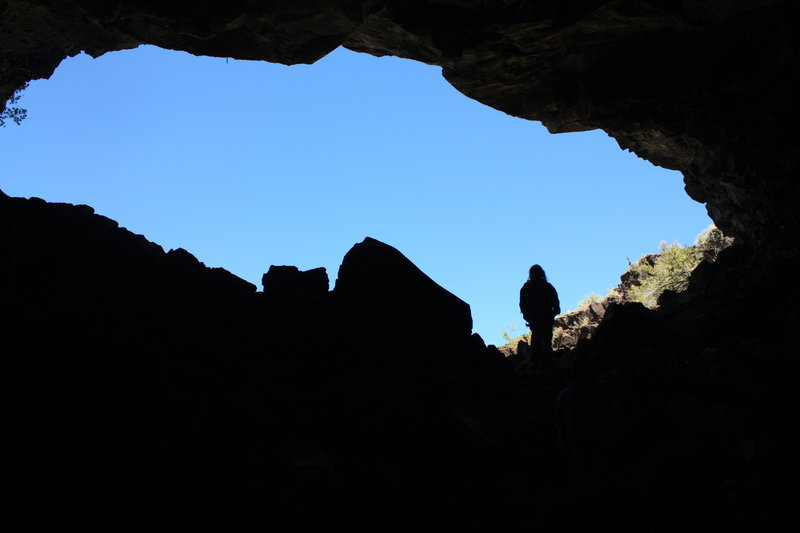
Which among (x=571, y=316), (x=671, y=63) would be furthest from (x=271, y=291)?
(x=571, y=316)

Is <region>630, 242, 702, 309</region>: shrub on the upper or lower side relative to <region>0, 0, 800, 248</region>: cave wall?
lower

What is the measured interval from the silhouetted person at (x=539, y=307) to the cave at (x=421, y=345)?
1305 millimetres

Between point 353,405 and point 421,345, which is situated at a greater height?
point 421,345

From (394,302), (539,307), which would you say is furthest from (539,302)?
(394,302)

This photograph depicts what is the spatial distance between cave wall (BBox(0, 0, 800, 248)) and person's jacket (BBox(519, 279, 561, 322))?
233 inches

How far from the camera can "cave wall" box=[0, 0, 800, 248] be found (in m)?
14.3

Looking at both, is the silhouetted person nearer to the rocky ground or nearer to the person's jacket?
the person's jacket

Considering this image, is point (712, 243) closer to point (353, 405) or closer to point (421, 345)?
point (421, 345)

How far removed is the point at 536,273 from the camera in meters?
15.7

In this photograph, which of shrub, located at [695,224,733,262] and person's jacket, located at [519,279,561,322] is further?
shrub, located at [695,224,733,262]

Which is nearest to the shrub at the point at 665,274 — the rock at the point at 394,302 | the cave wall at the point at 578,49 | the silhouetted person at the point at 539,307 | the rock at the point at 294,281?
the cave wall at the point at 578,49

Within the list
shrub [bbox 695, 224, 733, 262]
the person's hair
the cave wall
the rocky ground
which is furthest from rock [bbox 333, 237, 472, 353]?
shrub [bbox 695, 224, 733, 262]

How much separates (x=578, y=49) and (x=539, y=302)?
7.12m

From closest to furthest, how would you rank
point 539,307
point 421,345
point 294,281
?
point 421,345
point 539,307
point 294,281
